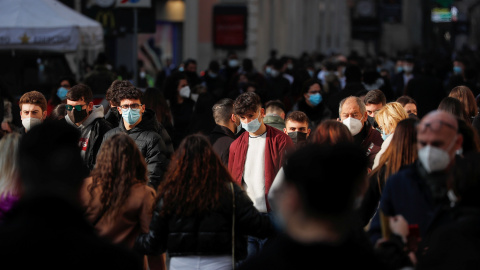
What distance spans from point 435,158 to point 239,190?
141 cm

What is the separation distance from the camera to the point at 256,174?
7309mm

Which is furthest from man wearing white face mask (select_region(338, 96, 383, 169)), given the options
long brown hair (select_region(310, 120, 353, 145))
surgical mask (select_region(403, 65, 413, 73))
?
surgical mask (select_region(403, 65, 413, 73))

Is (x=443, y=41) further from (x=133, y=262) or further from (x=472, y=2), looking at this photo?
(x=133, y=262)

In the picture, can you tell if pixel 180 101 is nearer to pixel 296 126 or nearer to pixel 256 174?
pixel 296 126

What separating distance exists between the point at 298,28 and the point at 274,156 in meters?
36.0

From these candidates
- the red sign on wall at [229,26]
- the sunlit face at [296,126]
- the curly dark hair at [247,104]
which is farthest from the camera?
the red sign on wall at [229,26]

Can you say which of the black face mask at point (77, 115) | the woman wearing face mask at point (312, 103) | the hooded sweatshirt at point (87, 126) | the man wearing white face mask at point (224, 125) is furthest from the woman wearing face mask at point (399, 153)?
the woman wearing face mask at point (312, 103)

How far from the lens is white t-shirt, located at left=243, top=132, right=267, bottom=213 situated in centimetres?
725

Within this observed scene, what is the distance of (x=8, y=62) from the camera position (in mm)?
15469

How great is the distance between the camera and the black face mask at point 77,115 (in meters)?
8.55

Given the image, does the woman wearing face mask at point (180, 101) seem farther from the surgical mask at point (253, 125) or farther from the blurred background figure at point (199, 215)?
the blurred background figure at point (199, 215)

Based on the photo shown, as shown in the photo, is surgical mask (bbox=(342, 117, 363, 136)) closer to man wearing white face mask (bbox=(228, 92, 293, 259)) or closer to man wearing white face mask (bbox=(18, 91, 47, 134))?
man wearing white face mask (bbox=(228, 92, 293, 259))

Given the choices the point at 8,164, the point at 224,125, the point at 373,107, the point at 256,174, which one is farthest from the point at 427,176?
the point at 373,107

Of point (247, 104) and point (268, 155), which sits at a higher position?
point (247, 104)
